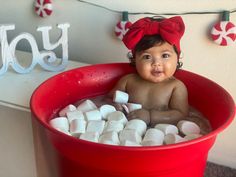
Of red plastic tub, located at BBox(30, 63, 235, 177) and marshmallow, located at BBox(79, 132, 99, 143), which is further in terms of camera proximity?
marshmallow, located at BBox(79, 132, 99, 143)

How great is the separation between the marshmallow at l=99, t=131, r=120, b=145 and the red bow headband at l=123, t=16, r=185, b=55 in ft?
0.72

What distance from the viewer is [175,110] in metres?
0.95

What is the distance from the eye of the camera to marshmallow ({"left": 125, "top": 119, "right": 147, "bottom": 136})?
0.87 meters

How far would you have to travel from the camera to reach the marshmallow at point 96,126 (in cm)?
88

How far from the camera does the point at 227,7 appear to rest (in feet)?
3.39

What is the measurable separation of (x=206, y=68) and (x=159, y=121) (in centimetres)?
29

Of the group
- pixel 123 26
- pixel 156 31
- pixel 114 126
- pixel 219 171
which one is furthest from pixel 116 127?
pixel 219 171

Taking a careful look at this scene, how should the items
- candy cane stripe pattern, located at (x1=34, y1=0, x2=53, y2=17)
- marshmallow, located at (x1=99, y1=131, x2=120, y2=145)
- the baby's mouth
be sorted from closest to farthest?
marshmallow, located at (x1=99, y1=131, x2=120, y2=145), the baby's mouth, candy cane stripe pattern, located at (x1=34, y1=0, x2=53, y2=17)

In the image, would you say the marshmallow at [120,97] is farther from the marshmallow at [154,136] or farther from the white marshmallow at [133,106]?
the marshmallow at [154,136]

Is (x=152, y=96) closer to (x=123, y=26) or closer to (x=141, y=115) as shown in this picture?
(x=141, y=115)

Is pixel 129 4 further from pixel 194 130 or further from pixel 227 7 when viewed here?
pixel 194 130

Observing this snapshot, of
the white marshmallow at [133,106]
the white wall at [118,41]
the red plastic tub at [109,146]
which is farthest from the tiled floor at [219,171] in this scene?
the white marshmallow at [133,106]

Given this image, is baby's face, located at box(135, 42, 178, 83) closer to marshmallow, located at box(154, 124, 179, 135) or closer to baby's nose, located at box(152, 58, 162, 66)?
baby's nose, located at box(152, 58, 162, 66)

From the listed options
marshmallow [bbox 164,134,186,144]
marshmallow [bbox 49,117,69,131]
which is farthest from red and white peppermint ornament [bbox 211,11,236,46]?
marshmallow [bbox 49,117,69,131]
